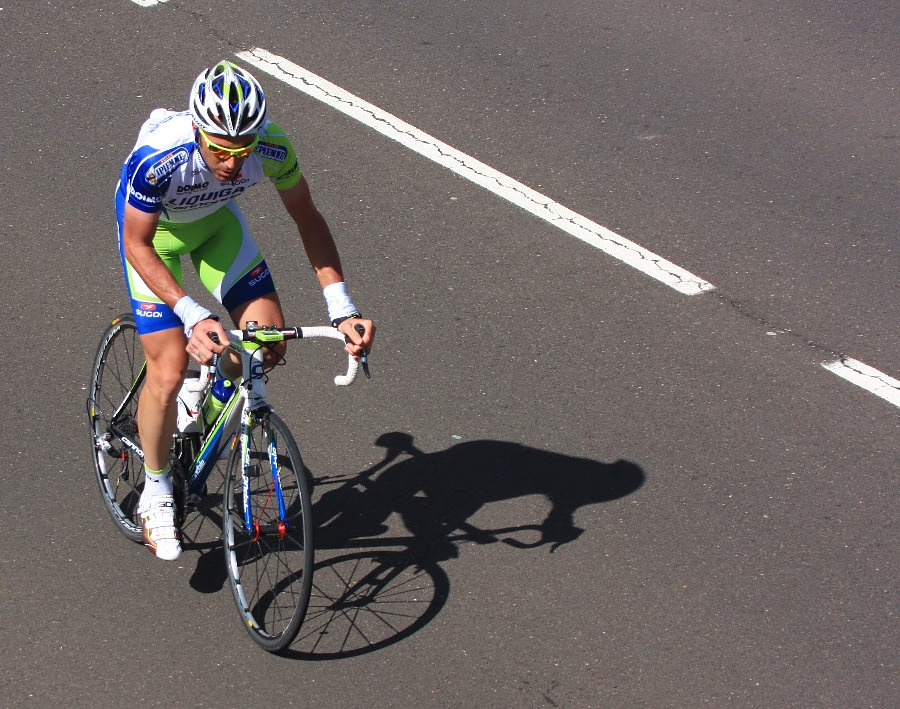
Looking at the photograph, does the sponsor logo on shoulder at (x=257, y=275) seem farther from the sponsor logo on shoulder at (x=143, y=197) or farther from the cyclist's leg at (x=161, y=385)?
the sponsor logo on shoulder at (x=143, y=197)

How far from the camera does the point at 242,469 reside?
16.2 feet

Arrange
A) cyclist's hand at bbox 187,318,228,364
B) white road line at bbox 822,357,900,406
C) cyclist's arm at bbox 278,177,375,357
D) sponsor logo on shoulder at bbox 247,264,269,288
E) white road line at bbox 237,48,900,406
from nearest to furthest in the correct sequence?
cyclist's hand at bbox 187,318,228,364
cyclist's arm at bbox 278,177,375,357
sponsor logo on shoulder at bbox 247,264,269,288
white road line at bbox 822,357,900,406
white road line at bbox 237,48,900,406

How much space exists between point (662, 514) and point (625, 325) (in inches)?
61.4

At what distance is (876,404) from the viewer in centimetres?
638

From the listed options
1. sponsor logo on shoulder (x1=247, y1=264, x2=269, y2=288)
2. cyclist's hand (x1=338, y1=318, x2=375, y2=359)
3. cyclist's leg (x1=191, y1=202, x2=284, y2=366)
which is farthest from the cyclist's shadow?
cyclist's hand (x1=338, y1=318, x2=375, y2=359)

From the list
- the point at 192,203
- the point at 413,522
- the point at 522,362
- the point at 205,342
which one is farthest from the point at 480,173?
the point at 205,342

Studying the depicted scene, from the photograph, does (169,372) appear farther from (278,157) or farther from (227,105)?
(227,105)

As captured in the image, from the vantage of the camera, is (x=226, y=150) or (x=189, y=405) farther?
(x=189, y=405)

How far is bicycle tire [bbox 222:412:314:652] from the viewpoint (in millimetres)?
4750

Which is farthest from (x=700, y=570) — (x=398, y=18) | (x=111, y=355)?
(x=398, y=18)

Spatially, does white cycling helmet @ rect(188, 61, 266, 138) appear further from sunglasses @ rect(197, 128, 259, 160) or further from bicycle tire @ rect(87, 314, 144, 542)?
bicycle tire @ rect(87, 314, 144, 542)

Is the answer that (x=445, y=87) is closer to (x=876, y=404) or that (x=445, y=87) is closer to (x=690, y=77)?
(x=690, y=77)

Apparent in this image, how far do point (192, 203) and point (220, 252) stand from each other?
0.38 meters

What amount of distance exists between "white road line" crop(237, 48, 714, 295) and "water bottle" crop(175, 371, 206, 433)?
3127mm
